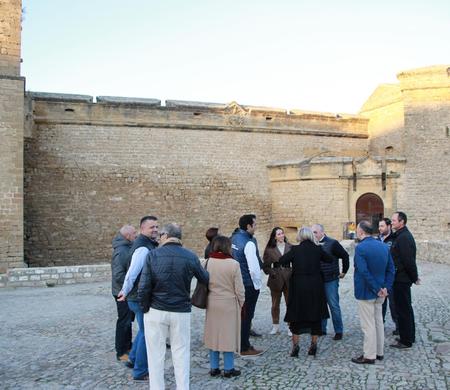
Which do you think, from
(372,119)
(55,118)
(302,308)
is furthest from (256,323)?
(372,119)

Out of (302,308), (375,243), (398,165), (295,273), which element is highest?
(398,165)

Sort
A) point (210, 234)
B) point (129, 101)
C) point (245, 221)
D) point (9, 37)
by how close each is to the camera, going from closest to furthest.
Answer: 1. point (245, 221)
2. point (210, 234)
3. point (9, 37)
4. point (129, 101)

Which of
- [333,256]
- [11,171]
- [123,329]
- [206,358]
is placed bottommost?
[206,358]

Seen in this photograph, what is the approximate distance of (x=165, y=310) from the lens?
4.07 m

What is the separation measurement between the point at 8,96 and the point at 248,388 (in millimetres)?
11601

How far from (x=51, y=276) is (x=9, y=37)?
22.9ft

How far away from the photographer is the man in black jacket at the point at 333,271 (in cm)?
586

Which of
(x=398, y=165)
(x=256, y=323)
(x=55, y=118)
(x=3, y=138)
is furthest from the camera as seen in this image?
(x=398, y=165)

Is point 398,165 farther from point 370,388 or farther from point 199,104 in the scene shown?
point 370,388

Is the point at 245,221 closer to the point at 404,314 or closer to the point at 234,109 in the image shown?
the point at 404,314

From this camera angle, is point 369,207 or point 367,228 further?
point 369,207

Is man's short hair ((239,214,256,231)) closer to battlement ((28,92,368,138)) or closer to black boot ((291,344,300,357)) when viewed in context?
black boot ((291,344,300,357))

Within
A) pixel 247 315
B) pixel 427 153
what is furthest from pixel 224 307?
pixel 427 153

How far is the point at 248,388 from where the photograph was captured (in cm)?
432
